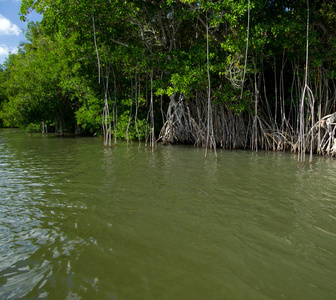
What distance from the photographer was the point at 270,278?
1822 millimetres

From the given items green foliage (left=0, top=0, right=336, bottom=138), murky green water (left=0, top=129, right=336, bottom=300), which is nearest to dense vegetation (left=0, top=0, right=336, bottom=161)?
green foliage (left=0, top=0, right=336, bottom=138)

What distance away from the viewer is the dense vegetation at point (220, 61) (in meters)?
7.84

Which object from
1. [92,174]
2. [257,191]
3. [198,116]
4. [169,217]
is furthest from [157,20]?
[169,217]

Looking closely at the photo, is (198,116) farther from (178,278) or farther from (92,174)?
(178,278)

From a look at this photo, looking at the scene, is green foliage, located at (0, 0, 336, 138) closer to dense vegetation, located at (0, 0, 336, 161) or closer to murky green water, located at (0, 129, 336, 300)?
dense vegetation, located at (0, 0, 336, 161)

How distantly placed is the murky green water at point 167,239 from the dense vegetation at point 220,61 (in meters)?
3.84

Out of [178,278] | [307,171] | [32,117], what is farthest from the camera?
[32,117]

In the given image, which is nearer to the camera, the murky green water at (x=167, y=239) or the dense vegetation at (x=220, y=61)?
the murky green water at (x=167, y=239)

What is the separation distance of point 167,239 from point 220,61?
772 centimetres

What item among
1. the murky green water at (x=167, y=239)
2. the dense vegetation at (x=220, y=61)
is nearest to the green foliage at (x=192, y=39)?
the dense vegetation at (x=220, y=61)

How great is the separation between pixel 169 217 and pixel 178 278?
1119 millimetres

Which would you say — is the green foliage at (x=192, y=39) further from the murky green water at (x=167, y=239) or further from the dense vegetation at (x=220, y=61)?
the murky green water at (x=167, y=239)

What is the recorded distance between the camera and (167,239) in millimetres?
2400

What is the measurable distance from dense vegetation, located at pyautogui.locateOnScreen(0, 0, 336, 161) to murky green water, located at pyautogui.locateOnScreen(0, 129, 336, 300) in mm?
3836
